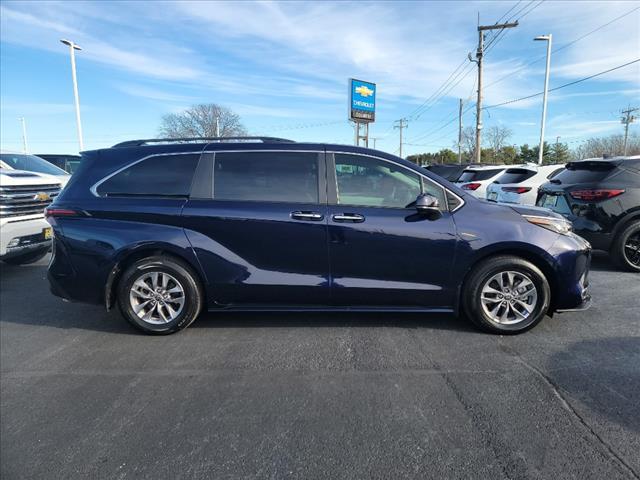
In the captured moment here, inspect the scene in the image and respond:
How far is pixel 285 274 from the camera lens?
13.0 ft

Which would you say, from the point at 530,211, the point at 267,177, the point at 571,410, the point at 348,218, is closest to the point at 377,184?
the point at 348,218

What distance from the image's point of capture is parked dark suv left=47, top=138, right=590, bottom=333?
3871 millimetres

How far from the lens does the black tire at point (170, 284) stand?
3965 mm

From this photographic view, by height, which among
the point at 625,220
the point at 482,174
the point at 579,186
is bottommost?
the point at 625,220

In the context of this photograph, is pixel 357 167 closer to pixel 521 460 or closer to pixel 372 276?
pixel 372 276

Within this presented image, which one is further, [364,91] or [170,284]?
[364,91]

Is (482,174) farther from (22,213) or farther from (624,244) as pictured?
(22,213)

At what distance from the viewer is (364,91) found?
24.3 m

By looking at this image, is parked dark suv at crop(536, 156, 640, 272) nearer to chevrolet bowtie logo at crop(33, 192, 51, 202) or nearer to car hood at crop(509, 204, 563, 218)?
car hood at crop(509, 204, 563, 218)

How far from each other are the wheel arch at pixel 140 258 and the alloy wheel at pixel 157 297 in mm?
186

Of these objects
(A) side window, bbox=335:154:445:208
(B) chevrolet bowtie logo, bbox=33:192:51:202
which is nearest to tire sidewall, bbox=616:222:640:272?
(A) side window, bbox=335:154:445:208

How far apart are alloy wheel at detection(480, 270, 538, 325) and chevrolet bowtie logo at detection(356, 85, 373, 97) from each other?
21.8 meters

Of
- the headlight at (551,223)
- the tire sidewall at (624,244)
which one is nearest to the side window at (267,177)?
the headlight at (551,223)

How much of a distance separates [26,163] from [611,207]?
1038cm
